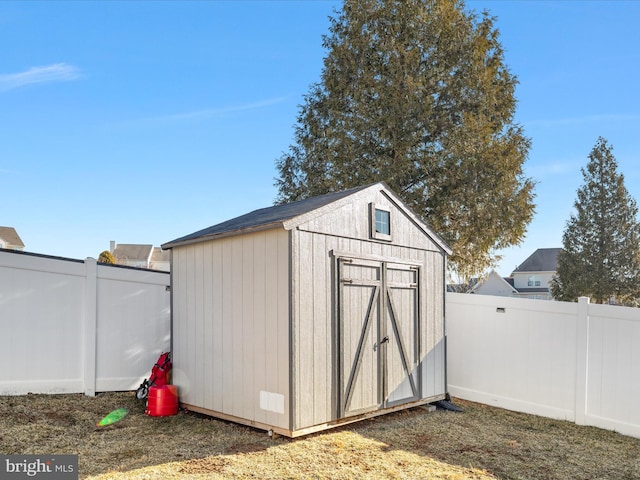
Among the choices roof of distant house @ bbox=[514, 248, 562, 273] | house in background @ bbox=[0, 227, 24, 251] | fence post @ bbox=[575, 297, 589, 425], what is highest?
house in background @ bbox=[0, 227, 24, 251]

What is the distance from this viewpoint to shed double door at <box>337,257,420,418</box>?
5609mm

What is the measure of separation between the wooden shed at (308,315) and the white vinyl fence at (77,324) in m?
1.15

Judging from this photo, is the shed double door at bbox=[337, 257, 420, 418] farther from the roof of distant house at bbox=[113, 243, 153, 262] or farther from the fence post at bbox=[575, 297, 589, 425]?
the roof of distant house at bbox=[113, 243, 153, 262]

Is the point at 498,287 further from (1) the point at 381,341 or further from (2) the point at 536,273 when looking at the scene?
(1) the point at 381,341

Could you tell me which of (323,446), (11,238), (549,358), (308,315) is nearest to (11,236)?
(11,238)

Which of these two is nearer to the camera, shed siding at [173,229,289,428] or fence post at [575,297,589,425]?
shed siding at [173,229,289,428]

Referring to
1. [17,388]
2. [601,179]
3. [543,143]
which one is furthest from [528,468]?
[601,179]

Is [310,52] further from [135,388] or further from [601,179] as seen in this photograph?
[601,179]

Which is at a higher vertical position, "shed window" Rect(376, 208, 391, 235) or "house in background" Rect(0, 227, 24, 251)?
"house in background" Rect(0, 227, 24, 251)

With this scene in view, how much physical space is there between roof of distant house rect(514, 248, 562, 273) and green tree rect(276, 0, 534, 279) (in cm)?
2374

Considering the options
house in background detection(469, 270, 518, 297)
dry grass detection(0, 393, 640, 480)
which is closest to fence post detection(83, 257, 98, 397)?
dry grass detection(0, 393, 640, 480)

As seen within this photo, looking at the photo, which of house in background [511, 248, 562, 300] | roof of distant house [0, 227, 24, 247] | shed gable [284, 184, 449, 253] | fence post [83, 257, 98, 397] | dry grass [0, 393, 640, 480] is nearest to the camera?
dry grass [0, 393, 640, 480]

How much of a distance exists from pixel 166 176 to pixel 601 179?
22290mm

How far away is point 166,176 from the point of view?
39.0 ft
